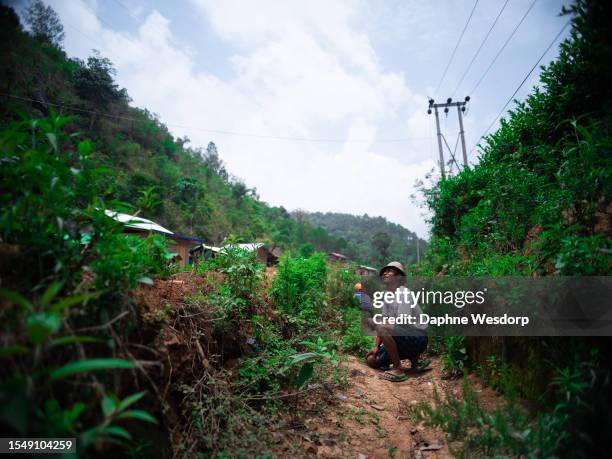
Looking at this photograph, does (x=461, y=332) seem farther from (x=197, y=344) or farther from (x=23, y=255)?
(x=23, y=255)

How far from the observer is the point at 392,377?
4.14 metres

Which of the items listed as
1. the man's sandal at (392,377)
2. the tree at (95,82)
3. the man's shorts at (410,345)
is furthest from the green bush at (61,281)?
the tree at (95,82)

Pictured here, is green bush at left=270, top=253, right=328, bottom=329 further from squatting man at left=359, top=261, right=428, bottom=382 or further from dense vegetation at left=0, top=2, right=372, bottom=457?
squatting man at left=359, top=261, right=428, bottom=382

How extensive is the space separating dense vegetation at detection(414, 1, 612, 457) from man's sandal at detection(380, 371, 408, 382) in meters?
0.70

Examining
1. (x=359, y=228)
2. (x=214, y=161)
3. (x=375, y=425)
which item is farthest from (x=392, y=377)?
(x=359, y=228)

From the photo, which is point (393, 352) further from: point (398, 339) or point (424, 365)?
point (424, 365)

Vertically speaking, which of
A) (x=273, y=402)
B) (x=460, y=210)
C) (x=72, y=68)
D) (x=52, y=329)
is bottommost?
(x=273, y=402)

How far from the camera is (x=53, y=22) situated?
31.7 meters

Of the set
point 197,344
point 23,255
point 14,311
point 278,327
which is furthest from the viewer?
point 278,327

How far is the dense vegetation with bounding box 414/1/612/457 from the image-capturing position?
1744mm

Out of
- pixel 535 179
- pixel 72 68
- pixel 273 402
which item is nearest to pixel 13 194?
pixel 273 402

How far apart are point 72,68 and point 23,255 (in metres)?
41.7

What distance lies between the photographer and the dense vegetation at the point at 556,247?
1.74 m

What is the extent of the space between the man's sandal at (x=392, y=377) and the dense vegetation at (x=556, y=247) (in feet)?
2.29
